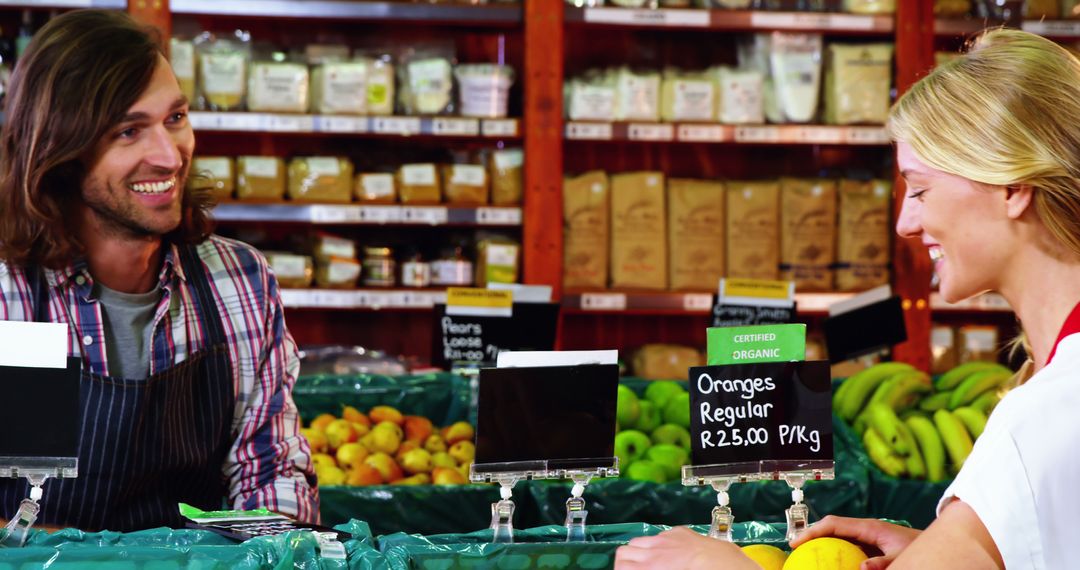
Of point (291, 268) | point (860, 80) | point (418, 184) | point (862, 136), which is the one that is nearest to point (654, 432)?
point (418, 184)

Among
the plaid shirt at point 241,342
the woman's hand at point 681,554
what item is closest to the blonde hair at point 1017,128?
the woman's hand at point 681,554

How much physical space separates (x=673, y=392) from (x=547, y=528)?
58.2 inches

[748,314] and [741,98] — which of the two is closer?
[748,314]

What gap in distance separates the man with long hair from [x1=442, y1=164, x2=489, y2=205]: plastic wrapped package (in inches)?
77.2

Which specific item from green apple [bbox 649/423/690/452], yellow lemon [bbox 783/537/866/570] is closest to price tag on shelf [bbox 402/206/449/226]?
green apple [bbox 649/423/690/452]

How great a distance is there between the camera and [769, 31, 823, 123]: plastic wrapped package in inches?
153

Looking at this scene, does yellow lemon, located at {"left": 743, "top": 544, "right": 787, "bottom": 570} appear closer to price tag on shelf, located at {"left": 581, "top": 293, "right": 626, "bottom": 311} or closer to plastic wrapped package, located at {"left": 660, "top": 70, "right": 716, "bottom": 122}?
price tag on shelf, located at {"left": 581, "top": 293, "right": 626, "bottom": 311}

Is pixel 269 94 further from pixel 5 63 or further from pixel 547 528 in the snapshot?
pixel 547 528

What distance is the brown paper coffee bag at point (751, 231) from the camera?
3906 mm

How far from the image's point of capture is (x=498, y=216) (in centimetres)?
380

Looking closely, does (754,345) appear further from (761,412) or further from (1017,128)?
(1017,128)

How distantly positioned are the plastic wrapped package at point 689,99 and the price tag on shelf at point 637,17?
181mm

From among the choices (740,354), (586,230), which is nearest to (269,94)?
(586,230)

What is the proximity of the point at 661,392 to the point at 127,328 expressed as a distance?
139 centimetres
